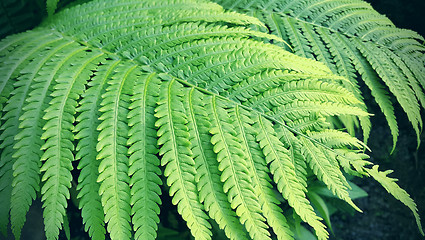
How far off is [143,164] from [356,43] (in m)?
0.93

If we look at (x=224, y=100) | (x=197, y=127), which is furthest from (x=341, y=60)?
(x=197, y=127)

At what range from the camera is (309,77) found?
3.05 feet

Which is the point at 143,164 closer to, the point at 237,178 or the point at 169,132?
the point at 169,132

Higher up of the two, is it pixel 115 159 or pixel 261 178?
pixel 115 159

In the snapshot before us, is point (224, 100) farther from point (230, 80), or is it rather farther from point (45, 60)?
point (45, 60)

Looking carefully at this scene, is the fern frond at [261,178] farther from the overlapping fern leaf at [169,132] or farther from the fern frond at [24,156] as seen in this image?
the fern frond at [24,156]

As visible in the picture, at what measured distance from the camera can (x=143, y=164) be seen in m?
Answer: 0.77

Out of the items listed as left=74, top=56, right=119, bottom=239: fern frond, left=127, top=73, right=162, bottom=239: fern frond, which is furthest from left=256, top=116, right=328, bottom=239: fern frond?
left=74, top=56, right=119, bottom=239: fern frond

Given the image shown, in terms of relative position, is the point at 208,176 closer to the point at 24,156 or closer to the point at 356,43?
the point at 24,156

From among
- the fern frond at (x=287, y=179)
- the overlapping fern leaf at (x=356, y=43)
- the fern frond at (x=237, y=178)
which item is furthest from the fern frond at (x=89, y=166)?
the overlapping fern leaf at (x=356, y=43)

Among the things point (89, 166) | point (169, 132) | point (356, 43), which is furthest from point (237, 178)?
point (356, 43)

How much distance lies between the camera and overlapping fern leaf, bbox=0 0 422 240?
756 millimetres

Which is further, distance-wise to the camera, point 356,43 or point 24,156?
point 356,43

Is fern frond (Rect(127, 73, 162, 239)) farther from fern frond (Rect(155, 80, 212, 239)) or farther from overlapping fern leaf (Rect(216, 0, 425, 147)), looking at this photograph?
overlapping fern leaf (Rect(216, 0, 425, 147))
